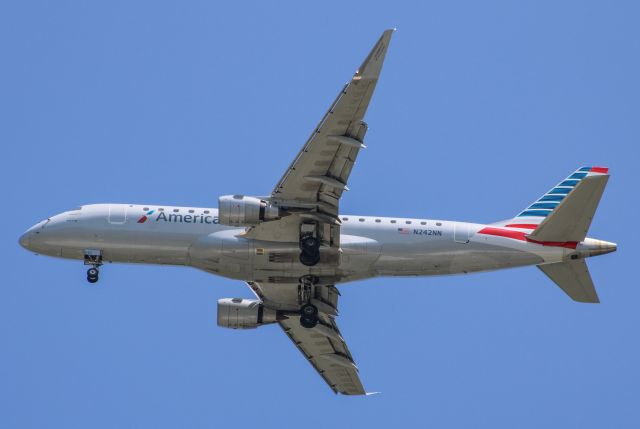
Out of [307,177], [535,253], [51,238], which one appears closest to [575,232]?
[535,253]

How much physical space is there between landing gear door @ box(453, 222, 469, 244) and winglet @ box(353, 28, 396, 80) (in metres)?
11.3

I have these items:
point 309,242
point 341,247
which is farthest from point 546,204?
point 309,242

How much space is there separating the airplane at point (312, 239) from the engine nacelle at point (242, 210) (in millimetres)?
47

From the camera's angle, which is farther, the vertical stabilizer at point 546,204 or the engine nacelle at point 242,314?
the engine nacelle at point 242,314

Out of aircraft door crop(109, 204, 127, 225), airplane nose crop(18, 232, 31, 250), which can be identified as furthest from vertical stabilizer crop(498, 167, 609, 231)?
airplane nose crop(18, 232, 31, 250)

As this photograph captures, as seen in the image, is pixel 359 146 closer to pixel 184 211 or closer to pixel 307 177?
pixel 307 177

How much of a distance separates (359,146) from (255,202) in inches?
244

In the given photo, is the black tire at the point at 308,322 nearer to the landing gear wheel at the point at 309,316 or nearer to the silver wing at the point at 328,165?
the landing gear wheel at the point at 309,316

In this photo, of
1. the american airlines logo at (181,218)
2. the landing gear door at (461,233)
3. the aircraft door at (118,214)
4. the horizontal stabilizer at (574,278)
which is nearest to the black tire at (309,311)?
the american airlines logo at (181,218)

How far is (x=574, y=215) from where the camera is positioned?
60.8 m

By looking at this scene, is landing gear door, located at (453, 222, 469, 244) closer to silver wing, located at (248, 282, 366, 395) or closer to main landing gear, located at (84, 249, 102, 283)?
silver wing, located at (248, 282, 366, 395)

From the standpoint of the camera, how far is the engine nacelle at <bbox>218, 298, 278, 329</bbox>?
6781 cm

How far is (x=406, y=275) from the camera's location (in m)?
63.2

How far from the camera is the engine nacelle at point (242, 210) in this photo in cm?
5997
